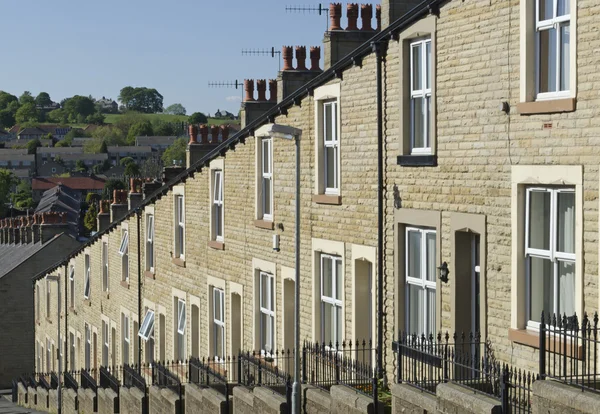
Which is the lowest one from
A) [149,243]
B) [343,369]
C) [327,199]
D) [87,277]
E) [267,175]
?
[87,277]

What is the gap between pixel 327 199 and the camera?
20.5 meters

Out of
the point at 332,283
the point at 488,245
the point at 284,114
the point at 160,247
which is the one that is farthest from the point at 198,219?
the point at 488,245

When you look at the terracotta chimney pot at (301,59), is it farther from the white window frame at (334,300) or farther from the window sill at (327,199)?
the white window frame at (334,300)

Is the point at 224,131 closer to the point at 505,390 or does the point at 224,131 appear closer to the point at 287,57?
the point at 287,57

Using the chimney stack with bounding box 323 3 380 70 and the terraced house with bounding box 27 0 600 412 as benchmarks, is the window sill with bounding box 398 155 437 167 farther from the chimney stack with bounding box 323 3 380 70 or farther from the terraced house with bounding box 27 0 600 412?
the chimney stack with bounding box 323 3 380 70

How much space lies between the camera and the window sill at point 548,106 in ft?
44.8

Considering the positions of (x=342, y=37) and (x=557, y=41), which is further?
(x=342, y=37)

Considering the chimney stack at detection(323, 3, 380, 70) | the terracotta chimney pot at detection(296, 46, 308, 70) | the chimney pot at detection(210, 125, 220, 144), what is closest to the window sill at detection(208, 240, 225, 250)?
the terracotta chimney pot at detection(296, 46, 308, 70)

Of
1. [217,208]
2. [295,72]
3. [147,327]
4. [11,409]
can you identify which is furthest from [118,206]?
[295,72]

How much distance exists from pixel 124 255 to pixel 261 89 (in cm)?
1009

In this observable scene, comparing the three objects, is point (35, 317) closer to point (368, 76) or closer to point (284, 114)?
point (284, 114)

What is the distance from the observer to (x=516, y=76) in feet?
48.2

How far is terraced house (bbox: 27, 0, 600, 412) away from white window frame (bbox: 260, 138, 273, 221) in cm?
4

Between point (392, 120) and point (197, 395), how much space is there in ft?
19.7
